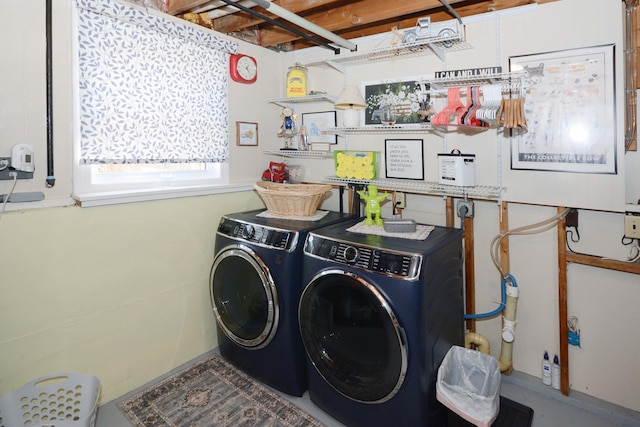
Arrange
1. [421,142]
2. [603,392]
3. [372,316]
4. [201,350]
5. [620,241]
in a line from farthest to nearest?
[201,350] < [421,142] < [603,392] < [620,241] < [372,316]

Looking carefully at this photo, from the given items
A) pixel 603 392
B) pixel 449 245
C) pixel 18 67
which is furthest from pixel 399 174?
pixel 18 67

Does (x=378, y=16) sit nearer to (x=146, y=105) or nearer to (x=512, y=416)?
(x=146, y=105)

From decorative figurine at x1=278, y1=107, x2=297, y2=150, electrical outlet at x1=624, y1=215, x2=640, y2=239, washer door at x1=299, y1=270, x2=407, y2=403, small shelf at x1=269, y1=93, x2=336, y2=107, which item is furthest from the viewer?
decorative figurine at x1=278, y1=107, x2=297, y2=150

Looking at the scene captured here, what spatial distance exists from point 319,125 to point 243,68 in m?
0.71

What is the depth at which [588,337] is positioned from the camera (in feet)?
6.73

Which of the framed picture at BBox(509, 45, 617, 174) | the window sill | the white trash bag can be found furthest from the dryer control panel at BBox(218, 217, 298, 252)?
the framed picture at BBox(509, 45, 617, 174)

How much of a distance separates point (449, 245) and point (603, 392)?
1.20 metres

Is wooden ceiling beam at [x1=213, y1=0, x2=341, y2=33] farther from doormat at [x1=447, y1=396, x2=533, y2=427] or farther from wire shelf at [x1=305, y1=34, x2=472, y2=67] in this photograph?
doormat at [x1=447, y1=396, x2=533, y2=427]

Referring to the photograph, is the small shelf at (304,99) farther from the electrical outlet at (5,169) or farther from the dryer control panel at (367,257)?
the electrical outlet at (5,169)

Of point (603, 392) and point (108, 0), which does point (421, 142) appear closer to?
point (603, 392)

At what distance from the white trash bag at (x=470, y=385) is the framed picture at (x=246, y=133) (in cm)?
202

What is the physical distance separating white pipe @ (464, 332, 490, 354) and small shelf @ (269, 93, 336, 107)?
1.82 metres

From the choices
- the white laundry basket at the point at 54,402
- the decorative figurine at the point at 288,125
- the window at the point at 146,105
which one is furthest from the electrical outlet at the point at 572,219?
the white laundry basket at the point at 54,402

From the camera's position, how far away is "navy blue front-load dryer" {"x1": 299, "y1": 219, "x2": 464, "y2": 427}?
1.63 metres
